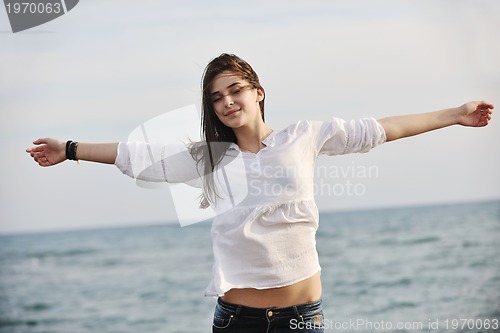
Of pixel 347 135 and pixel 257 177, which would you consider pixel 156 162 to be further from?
pixel 347 135

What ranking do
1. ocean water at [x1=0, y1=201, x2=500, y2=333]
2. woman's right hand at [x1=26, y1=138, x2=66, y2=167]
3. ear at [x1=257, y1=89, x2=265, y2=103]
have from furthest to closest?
ocean water at [x1=0, y1=201, x2=500, y2=333] → ear at [x1=257, y1=89, x2=265, y2=103] → woman's right hand at [x1=26, y1=138, x2=66, y2=167]

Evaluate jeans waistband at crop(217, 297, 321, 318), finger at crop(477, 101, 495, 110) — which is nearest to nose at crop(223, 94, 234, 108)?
jeans waistband at crop(217, 297, 321, 318)

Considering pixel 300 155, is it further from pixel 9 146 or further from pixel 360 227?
pixel 360 227

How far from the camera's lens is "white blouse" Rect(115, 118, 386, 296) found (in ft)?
5.37

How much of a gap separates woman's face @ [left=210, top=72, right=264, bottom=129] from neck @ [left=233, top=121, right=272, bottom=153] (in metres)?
0.03

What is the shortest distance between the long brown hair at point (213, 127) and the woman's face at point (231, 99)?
1 centimetres

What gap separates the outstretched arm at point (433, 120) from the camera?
64.6 inches

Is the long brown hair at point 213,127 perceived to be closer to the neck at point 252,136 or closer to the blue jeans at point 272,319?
the neck at point 252,136

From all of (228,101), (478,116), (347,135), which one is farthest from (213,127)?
(478,116)

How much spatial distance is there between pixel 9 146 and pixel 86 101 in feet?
3.83

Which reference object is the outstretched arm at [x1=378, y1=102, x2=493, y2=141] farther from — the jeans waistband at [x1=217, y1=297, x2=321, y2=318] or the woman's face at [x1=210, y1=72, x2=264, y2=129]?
the jeans waistband at [x1=217, y1=297, x2=321, y2=318]

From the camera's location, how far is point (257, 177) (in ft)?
5.44

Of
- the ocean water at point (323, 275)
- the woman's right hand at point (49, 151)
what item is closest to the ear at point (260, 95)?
the woman's right hand at point (49, 151)

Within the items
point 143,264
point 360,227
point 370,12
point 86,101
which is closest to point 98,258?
point 143,264
